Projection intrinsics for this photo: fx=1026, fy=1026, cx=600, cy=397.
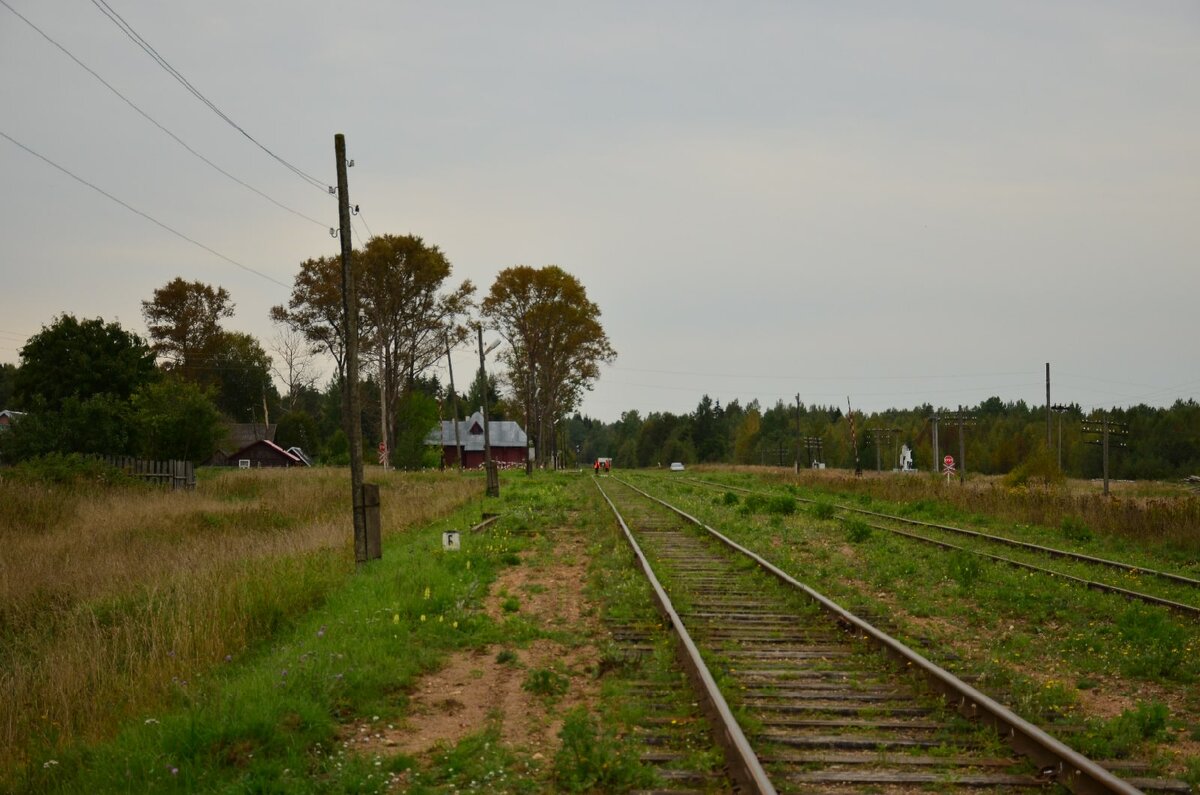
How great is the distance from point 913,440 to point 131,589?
440 ft

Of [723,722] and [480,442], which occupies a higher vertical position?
[480,442]

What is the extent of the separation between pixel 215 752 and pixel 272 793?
986 millimetres

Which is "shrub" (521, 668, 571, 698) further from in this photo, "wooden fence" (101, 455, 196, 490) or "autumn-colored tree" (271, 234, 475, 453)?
"autumn-colored tree" (271, 234, 475, 453)

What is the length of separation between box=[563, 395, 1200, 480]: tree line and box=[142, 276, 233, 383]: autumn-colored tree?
1845 inches

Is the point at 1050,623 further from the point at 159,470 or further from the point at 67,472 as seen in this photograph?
the point at 159,470

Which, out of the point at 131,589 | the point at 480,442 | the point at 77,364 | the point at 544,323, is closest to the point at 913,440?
the point at 480,442

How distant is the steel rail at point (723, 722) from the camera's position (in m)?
5.69

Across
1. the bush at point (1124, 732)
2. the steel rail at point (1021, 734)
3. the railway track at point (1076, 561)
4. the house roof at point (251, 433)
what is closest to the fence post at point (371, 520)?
the steel rail at point (1021, 734)

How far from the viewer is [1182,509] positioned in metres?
20.9

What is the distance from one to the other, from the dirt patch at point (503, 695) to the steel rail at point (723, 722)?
0.85 m

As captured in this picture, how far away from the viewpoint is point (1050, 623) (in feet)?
38.0

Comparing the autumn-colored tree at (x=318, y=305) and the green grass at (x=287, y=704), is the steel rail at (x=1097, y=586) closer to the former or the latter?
the green grass at (x=287, y=704)

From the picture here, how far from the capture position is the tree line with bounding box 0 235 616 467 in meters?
37.6

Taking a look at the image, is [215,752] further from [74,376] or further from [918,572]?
[74,376]
